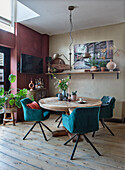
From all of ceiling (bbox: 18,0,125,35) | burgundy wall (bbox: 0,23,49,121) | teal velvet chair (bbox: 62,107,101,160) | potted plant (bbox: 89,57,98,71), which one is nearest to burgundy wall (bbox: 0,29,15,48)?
burgundy wall (bbox: 0,23,49,121)

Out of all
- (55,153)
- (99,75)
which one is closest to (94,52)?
(99,75)

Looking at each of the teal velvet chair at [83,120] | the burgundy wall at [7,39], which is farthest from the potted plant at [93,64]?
the burgundy wall at [7,39]

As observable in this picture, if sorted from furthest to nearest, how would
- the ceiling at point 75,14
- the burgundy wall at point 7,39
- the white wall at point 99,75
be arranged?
the white wall at point 99,75
the burgundy wall at point 7,39
the ceiling at point 75,14

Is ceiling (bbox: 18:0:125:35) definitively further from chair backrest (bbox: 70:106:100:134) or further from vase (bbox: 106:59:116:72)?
chair backrest (bbox: 70:106:100:134)

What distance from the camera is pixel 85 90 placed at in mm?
4598

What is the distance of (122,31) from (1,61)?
12.1 ft

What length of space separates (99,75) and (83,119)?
2.59 metres

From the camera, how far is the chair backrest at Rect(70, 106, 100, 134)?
6.83ft

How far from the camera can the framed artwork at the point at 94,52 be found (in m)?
4.23

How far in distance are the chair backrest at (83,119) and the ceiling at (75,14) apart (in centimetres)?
232

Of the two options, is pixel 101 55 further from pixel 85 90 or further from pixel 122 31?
pixel 85 90

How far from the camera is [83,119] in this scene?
6.93 feet

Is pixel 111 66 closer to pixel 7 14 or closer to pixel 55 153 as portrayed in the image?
pixel 55 153

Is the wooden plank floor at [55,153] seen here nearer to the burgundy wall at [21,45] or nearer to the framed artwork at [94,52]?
the burgundy wall at [21,45]
